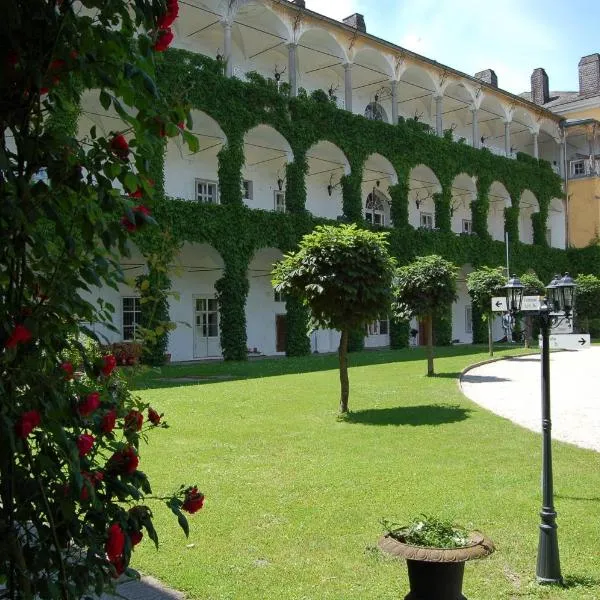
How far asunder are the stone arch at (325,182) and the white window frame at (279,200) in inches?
59.6

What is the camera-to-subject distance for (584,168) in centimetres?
4394

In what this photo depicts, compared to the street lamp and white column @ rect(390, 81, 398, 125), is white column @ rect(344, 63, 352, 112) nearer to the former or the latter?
white column @ rect(390, 81, 398, 125)

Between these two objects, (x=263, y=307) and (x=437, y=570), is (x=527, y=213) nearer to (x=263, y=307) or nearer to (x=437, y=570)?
(x=263, y=307)

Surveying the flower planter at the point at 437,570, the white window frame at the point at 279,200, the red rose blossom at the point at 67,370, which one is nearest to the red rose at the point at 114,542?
the red rose blossom at the point at 67,370

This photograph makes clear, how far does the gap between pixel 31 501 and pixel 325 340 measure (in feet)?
92.7

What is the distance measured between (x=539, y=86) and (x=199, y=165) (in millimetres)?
33445

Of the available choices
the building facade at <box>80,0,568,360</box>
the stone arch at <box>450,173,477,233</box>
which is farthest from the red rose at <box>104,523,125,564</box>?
the stone arch at <box>450,173,477,233</box>

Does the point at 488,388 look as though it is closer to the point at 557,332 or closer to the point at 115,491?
the point at 557,332

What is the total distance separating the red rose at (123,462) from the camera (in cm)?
222

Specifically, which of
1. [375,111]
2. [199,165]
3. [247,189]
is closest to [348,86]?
[375,111]

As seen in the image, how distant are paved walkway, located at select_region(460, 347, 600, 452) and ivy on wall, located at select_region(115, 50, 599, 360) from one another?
870 cm

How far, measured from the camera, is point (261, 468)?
806 centimetres

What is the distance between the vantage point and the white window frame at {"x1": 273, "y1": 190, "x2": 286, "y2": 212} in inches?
A: 1137

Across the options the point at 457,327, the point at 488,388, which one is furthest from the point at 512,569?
the point at 457,327
